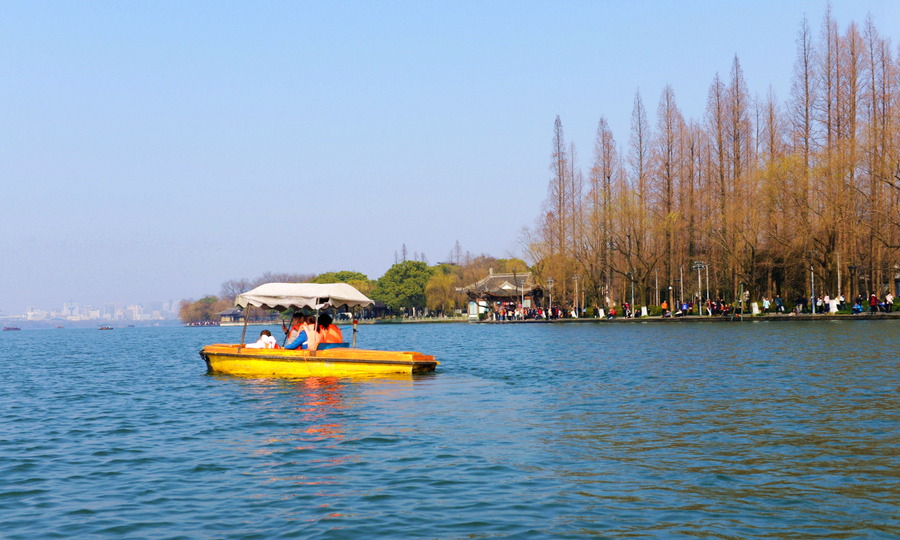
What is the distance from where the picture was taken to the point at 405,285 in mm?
106188

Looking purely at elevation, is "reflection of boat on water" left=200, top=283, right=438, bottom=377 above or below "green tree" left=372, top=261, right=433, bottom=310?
below

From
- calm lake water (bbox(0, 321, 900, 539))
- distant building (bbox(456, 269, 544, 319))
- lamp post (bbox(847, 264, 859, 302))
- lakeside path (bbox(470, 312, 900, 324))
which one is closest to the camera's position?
calm lake water (bbox(0, 321, 900, 539))

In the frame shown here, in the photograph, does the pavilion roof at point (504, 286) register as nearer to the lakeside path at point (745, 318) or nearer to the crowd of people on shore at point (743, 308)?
the crowd of people on shore at point (743, 308)

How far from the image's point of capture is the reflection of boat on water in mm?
17734

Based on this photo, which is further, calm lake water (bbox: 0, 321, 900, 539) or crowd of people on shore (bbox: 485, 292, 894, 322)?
crowd of people on shore (bbox: 485, 292, 894, 322)

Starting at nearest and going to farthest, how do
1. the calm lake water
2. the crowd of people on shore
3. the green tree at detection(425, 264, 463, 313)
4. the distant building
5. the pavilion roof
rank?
the calm lake water → the crowd of people on shore → the distant building → the pavilion roof → the green tree at detection(425, 264, 463, 313)

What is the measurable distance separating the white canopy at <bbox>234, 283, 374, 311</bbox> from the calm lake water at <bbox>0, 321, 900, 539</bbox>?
2.02 meters

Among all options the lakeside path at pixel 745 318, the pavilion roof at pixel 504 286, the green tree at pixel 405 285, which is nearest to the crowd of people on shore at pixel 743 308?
the lakeside path at pixel 745 318

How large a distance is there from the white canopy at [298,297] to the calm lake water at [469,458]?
6.61 feet

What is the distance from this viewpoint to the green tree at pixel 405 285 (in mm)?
106125

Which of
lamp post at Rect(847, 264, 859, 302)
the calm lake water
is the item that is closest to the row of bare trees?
lamp post at Rect(847, 264, 859, 302)

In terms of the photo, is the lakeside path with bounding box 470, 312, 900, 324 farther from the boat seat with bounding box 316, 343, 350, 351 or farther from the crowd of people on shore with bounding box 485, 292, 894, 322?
the boat seat with bounding box 316, 343, 350, 351

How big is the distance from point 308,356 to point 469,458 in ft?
31.7

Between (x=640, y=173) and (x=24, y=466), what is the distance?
5456cm
